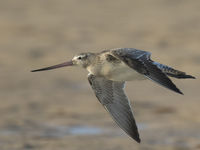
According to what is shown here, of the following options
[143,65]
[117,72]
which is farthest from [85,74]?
[143,65]

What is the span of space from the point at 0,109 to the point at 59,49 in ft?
12.2

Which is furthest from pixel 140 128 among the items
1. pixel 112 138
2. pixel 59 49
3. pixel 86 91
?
pixel 59 49

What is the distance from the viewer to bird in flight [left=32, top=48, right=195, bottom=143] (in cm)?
757

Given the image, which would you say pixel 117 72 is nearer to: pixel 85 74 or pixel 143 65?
pixel 143 65

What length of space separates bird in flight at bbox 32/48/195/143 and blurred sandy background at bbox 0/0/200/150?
1.28 m

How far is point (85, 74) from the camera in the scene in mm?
13133

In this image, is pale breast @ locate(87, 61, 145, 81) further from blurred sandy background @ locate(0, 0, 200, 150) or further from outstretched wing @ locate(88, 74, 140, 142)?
blurred sandy background @ locate(0, 0, 200, 150)

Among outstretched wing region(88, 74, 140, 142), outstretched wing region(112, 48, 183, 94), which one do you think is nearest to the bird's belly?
outstretched wing region(112, 48, 183, 94)

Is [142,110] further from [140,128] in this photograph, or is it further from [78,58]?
[78,58]

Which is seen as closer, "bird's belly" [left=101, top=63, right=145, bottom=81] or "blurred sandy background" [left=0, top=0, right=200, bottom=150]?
"bird's belly" [left=101, top=63, right=145, bottom=81]

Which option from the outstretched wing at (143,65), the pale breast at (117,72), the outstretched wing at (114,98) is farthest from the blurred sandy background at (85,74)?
the outstretched wing at (143,65)

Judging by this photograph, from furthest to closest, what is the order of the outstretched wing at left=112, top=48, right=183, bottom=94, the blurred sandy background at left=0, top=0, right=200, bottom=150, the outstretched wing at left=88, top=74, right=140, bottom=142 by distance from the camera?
the blurred sandy background at left=0, top=0, right=200, bottom=150, the outstretched wing at left=88, top=74, right=140, bottom=142, the outstretched wing at left=112, top=48, right=183, bottom=94

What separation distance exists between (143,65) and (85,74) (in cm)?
562

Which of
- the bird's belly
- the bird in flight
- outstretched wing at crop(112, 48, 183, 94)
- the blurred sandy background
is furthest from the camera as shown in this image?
the blurred sandy background
